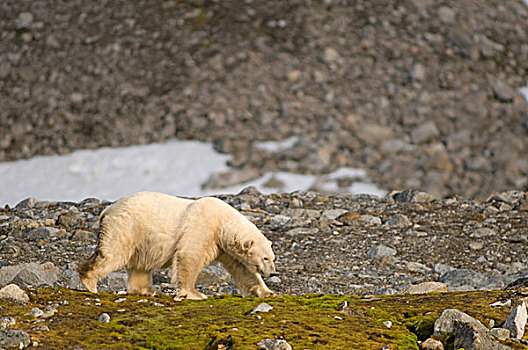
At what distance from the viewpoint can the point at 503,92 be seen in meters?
26.3

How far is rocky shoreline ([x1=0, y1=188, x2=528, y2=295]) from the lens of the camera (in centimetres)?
1026

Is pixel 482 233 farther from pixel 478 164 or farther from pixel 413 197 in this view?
pixel 478 164

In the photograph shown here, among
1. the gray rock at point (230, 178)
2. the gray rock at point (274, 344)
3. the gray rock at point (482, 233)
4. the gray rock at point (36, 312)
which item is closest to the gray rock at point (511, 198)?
the gray rock at point (482, 233)

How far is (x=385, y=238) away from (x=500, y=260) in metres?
2.13

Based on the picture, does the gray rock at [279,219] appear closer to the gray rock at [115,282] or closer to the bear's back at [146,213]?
the gray rock at [115,282]

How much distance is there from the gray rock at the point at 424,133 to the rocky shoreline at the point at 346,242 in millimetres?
8830

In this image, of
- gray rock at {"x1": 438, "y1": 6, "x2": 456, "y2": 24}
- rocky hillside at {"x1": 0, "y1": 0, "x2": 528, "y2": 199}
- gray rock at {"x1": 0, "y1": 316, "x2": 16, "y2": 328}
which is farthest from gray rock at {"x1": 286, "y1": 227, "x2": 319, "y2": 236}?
gray rock at {"x1": 438, "y1": 6, "x2": 456, "y2": 24}

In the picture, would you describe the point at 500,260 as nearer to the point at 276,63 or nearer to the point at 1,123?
the point at 276,63

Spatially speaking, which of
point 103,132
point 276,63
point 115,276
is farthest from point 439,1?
point 115,276

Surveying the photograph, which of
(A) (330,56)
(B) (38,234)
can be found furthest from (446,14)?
(B) (38,234)

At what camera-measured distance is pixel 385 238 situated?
12.7m

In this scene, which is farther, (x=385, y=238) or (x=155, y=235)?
(x=385, y=238)

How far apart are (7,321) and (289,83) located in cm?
2199

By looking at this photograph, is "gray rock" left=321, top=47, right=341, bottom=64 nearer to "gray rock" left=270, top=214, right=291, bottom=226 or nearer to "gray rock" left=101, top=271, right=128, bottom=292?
"gray rock" left=270, top=214, right=291, bottom=226
